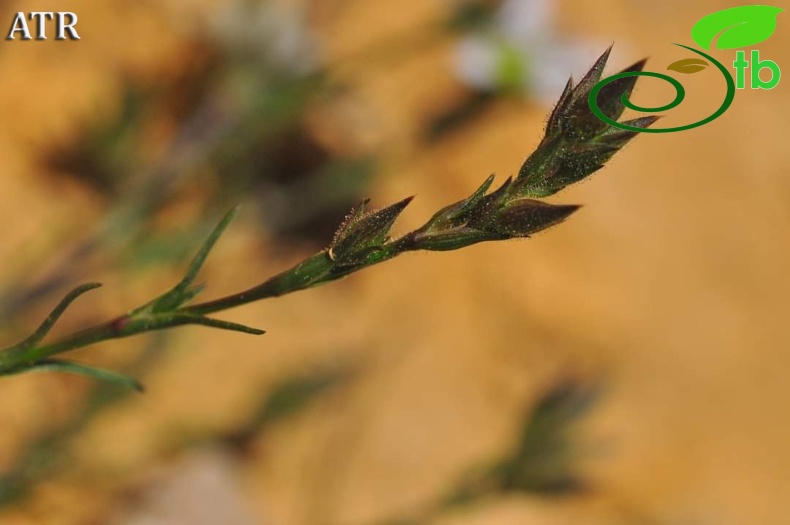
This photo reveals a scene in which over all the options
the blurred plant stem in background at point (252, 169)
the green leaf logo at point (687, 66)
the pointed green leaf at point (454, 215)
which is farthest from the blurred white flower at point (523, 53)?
the pointed green leaf at point (454, 215)

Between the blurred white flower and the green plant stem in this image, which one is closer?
the green plant stem

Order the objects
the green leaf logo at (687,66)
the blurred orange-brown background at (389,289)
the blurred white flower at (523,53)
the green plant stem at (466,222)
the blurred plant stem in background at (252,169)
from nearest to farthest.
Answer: the green plant stem at (466,222)
the green leaf logo at (687,66)
the blurred plant stem in background at (252,169)
the blurred orange-brown background at (389,289)
the blurred white flower at (523,53)

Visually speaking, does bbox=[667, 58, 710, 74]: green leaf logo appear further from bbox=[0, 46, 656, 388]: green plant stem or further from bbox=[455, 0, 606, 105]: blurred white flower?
bbox=[0, 46, 656, 388]: green plant stem

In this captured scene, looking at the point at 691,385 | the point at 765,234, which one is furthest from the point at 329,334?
the point at 765,234

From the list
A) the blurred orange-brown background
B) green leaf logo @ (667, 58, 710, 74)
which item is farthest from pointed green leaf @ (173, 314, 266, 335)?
the blurred orange-brown background

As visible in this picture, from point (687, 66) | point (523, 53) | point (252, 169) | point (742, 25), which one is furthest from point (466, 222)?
point (523, 53)

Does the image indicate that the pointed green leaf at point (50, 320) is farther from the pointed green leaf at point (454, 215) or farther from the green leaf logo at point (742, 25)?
the green leaf logo at point (742, 25)
